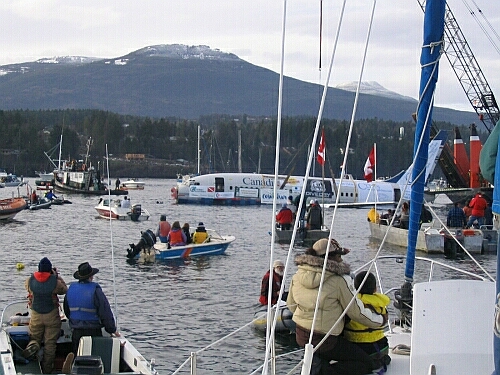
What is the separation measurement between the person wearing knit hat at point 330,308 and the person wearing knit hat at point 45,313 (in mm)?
3981

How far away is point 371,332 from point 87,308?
13.0ft

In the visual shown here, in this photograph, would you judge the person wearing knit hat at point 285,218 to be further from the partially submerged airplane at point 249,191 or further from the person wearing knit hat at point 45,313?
the partially submerged airplane at point 249,191

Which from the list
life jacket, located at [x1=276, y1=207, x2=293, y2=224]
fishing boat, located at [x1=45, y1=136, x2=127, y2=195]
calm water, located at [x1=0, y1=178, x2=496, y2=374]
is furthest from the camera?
fishing boat, located at [x1=45, y1=136, x2=127, y2=195]

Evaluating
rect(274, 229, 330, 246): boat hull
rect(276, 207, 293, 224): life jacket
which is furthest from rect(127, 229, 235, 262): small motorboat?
rect(276, 207, 293, 224): life jacket

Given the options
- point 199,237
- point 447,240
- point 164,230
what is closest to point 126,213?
point 164,230

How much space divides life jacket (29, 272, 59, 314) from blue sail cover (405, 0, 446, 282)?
14.2 feet

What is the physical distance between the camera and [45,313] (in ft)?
34.6

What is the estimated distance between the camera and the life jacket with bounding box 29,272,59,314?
1050 centimetres

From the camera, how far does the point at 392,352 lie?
8539 mm

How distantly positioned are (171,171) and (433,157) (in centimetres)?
16097

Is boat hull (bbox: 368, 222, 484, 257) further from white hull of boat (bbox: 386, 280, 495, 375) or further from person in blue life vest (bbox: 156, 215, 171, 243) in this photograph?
white hull of boat (bbox: 386, 280, 495, 375)

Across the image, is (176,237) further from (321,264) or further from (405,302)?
(321,264)

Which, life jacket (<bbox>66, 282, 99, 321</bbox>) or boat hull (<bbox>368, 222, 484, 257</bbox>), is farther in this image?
boat hull (<bbox>368, 222, 484, 257</bbox>)

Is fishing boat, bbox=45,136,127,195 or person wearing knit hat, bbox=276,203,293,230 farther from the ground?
person wearing knit hat, bbox=276,203,293,230
